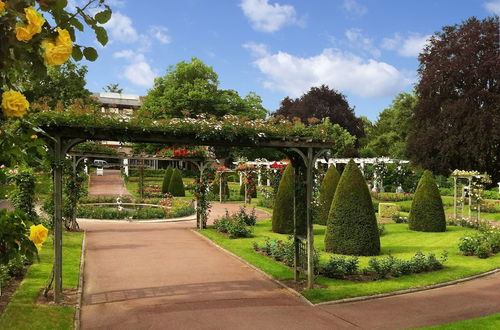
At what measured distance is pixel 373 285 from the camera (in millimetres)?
9305

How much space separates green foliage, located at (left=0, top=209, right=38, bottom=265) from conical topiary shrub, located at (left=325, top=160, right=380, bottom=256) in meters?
10.7

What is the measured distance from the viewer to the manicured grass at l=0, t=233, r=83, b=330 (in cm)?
668

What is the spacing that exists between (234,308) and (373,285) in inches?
127

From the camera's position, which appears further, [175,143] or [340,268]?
[340,268]

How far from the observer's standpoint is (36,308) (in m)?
7.36

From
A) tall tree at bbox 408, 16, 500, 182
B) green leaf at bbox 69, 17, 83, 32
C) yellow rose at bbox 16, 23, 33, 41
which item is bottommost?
yellow rose at bbox 16, 23, 33, 41

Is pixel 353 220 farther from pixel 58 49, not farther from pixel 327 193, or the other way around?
pixel 58 49

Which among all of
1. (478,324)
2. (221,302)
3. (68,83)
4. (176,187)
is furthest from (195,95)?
(478,324)

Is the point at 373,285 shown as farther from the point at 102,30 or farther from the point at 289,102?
the point at 289,102

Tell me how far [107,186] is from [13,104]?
130 ft

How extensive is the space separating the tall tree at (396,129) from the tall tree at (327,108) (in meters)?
2.86

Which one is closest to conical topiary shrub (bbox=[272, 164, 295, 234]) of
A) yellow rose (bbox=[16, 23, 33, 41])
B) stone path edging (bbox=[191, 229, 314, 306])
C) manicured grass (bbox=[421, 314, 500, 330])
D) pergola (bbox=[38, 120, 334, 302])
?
stone path edging (bbox=[191, 229, 314, 306])

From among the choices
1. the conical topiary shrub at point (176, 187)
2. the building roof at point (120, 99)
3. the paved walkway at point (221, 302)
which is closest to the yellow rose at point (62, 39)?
the paved walkway at point (221, 302)

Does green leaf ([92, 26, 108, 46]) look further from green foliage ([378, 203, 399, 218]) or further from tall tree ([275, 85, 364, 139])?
tall tree ([275, 85, 364, 139])
